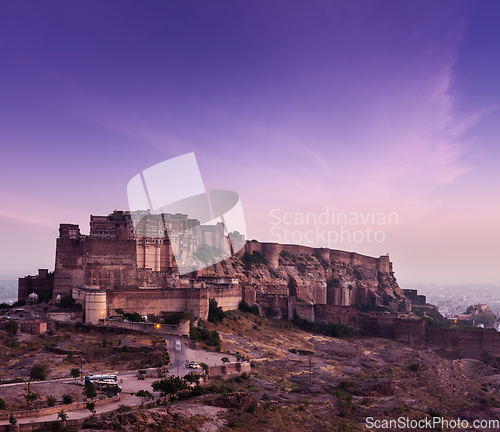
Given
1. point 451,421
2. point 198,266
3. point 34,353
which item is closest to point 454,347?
point 451,421

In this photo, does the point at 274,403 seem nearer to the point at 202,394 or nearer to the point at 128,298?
the point at 202,394

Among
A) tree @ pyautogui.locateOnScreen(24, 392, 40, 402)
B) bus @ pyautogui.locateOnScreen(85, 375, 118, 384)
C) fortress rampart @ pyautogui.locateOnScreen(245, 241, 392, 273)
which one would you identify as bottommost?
bus @ pyautogui.locateOnScreen(85, 375, 118, 384)

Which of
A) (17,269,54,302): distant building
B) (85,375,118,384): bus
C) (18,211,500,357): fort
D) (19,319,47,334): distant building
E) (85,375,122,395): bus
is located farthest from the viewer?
(17,269,54,302): distant building

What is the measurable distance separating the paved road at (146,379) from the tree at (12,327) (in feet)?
33.6

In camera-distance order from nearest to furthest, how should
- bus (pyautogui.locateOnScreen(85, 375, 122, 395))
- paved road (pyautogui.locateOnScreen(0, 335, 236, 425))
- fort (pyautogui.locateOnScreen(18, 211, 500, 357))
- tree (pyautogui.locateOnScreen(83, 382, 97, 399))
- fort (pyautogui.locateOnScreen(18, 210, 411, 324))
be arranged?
paved road (pyautogui.locateOnScreen(0, 335, 236, 425))
tree (pyautogui.locateOnScreen(83, 382, 97, 399))
bus (pyautogui.locateOnScreen(85, 375, 122, 395))
fort (pyautogui.locateOnScreen(18, 210, 411, 324))
fort (pyautogui.locateOnScreen(18, 211, 500, 357))

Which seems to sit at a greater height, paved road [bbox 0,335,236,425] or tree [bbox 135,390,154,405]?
tree [bbox 135,390,154,405]

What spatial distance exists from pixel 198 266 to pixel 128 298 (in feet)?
70.1

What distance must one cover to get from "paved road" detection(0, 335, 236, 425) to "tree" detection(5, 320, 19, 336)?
33.6 feet

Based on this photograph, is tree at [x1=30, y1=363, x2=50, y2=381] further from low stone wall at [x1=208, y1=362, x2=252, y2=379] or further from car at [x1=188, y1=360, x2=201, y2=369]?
low stone wall at [x1=208, y1=362, x2=252, y2=379]

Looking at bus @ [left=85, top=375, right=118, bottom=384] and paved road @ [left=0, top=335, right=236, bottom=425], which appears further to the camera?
bus @ [left=85, top=375, right=118, bottom=384]

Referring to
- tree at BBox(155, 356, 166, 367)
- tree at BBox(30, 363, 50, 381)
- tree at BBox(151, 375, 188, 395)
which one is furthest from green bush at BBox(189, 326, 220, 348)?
tree at BBox(30, 363, 50, 381)

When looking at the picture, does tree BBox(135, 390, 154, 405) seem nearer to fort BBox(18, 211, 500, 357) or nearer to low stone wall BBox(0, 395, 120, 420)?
low stone wall BBox(0, 395, 120, 420)

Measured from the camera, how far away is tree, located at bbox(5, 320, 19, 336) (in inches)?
1207

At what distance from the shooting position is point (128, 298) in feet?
133
